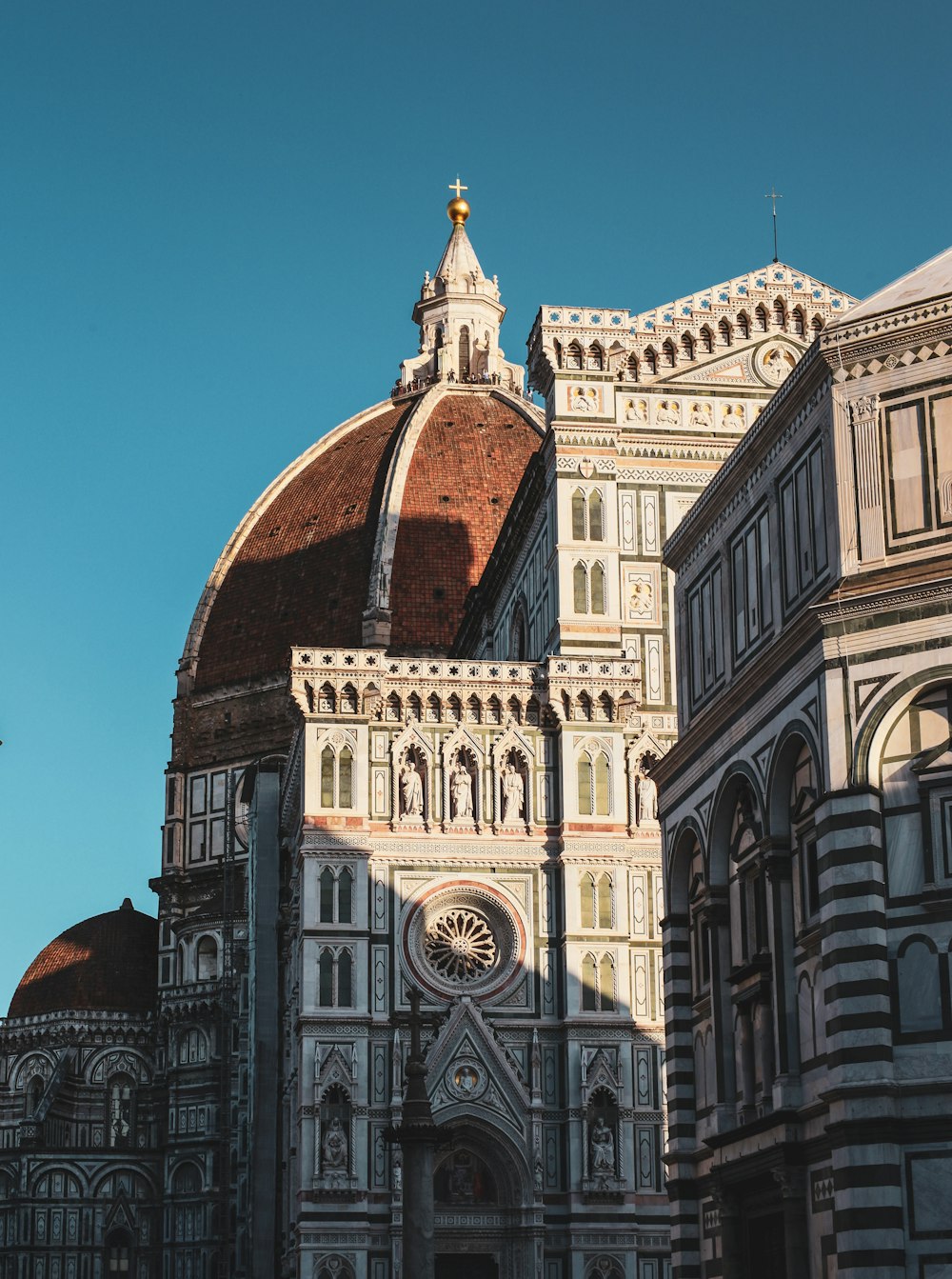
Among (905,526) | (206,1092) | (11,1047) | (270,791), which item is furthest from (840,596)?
(11,1047)

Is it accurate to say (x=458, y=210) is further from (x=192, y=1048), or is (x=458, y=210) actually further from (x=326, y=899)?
(x=326, y=899)

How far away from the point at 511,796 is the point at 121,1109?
3816cm

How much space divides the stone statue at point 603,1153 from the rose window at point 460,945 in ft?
13.4

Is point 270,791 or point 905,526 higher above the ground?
point 270,791

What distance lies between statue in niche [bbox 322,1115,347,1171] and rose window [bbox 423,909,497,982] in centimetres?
389

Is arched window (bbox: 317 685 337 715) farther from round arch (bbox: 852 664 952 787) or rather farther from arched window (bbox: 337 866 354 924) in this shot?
round arch (bbox: 852 664 952 787)

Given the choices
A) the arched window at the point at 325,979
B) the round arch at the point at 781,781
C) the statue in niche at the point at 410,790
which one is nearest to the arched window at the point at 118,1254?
the arched window at the point at 325,979

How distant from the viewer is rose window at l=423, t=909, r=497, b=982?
143ft

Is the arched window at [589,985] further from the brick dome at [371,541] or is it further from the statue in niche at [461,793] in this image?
the brick dome at [371,541]

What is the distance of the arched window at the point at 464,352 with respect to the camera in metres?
98.1

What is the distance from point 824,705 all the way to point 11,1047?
63.7m

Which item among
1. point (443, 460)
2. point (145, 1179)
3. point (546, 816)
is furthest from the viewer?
point (443, 460)

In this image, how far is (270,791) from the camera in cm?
5666

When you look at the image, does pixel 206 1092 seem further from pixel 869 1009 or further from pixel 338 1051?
pixel 869 1009
